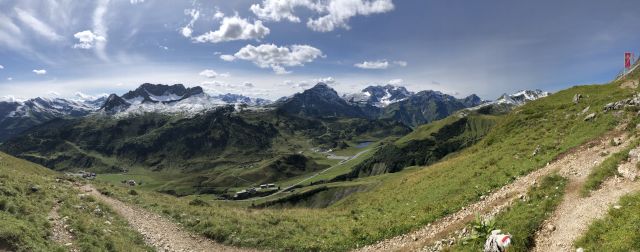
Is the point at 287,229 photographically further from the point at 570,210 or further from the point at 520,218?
the point at 570,210

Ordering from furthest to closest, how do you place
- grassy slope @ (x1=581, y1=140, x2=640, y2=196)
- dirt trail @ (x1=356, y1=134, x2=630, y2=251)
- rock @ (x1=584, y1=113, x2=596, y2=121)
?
rock @ (x1=584, y1=113, x2=596, y2=121)
dirt trail @ (x1=356, y1=134, x2=630, y2=251)
grassy slope @ (x1=581, y1=140, x2=640, y2=196)

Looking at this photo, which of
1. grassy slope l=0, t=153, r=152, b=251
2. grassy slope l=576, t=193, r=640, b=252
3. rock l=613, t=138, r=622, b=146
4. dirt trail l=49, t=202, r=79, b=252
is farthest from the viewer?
rock l=613, t=138, r=622, b=146

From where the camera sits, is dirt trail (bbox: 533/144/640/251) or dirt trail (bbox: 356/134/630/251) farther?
dirt trail (bbox: 356/134/630/251)

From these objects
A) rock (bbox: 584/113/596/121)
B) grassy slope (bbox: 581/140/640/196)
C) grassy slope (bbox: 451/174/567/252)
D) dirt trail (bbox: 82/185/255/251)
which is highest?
rock (bbox: 584/113/596/121)

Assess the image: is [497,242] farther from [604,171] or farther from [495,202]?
[604,171]

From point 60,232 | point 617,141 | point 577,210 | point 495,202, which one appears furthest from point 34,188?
point 617,141

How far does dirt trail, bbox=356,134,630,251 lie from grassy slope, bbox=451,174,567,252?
1.46m

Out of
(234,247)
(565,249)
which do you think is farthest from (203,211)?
(565,249)

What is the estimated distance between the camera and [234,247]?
3291cm

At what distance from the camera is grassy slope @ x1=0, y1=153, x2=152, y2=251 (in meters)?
22.6

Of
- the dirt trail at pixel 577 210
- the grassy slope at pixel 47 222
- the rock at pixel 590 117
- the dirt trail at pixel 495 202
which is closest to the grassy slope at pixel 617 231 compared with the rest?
the dirt trail at pixel 577 210

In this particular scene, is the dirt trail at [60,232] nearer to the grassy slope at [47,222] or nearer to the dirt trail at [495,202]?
the grassy slope at [47,222]

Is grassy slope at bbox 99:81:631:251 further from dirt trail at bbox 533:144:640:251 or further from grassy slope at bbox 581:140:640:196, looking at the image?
dirt trail at bbox 533:144:640:251

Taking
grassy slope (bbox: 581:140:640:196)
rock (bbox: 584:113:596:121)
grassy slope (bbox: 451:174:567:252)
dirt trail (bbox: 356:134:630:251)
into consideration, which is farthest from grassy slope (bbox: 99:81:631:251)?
grassy slope (bbox: 581:140:640:196)
